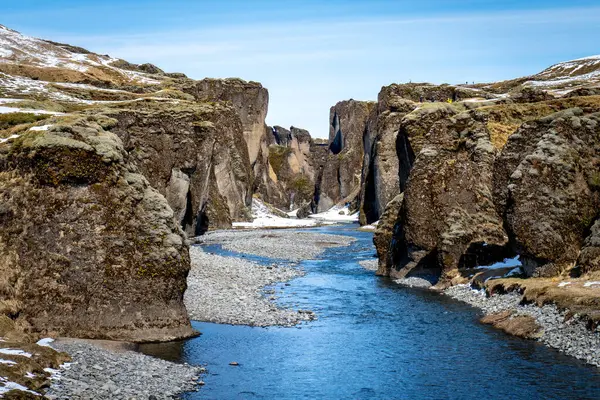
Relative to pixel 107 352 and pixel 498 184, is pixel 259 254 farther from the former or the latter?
pixel 107 352

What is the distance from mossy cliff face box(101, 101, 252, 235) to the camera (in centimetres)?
8044

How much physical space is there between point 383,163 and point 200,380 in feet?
375

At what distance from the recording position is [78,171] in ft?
93.6

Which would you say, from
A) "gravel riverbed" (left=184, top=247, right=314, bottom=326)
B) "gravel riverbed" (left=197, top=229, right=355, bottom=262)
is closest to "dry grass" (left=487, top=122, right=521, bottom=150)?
"gravel riverbed" (left=184, top=247, right=314, bottom=326)

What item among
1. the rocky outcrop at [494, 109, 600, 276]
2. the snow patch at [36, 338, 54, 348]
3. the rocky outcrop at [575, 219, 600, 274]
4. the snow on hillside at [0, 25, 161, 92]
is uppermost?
the snow on hillside at [0, 25, 161, 92]

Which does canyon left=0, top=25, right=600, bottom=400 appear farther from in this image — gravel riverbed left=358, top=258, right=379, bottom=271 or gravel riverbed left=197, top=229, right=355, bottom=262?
gravel riverbed left=197, top=229, right=355, bottom=262

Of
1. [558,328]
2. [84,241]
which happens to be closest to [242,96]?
[84,241]

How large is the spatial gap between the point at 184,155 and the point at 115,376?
66026mm

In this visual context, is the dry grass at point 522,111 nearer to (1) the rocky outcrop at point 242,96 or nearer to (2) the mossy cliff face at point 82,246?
(2) the mossy cliff face at point 82,246

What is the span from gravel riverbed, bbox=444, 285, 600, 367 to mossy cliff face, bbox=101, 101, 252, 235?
36.7m

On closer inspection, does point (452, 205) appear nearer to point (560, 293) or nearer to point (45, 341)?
point (560, 293)

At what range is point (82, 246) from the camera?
28.0 m

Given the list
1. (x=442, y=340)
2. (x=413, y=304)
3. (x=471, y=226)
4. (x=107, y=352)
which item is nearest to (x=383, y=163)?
(x=471, y=226)

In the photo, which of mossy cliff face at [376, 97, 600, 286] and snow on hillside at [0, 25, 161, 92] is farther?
A: snow on hillside at [0, 25, 161, 92]
